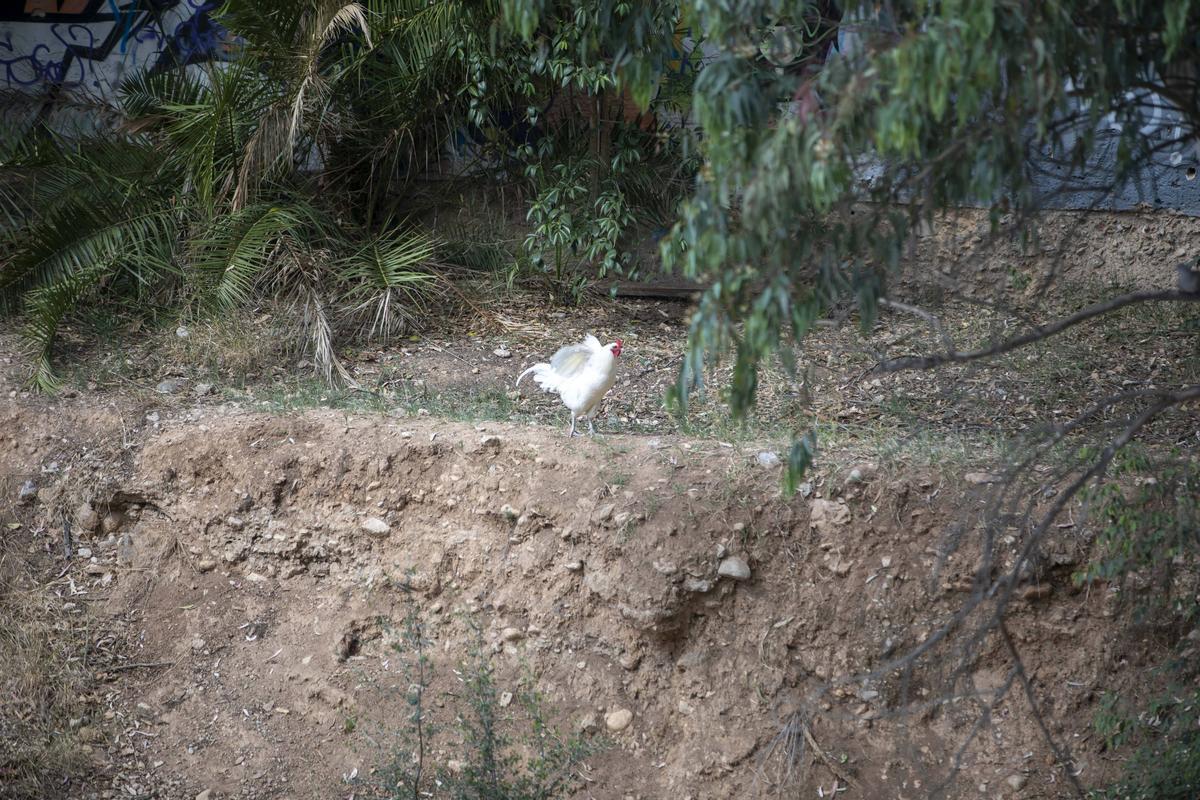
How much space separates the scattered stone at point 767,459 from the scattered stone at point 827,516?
0.27 metres

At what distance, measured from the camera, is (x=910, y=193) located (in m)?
3.24

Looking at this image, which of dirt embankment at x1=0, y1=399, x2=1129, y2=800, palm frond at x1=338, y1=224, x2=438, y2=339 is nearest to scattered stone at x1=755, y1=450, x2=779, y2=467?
dirt embankment at x1=0, y1=399, x2=1129, y2=800

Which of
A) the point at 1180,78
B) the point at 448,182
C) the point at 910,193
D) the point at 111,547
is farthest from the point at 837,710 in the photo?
the point at 448,182

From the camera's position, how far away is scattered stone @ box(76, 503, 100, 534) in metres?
5.89

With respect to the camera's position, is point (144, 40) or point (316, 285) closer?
point (316, 285)

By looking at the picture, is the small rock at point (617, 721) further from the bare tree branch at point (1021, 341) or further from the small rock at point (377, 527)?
the bare tree branch at point (1021, 341)

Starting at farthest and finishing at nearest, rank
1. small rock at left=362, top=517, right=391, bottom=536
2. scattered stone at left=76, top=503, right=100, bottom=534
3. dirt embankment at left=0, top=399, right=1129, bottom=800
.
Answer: scattered stone at left=76, top=503, right=100, bottom=534
small rock at left=362, top=517, right=391, bottom=536
dirt embankment at left=0, top=399, right=1129, bottom=800

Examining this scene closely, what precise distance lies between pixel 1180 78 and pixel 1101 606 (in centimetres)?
262

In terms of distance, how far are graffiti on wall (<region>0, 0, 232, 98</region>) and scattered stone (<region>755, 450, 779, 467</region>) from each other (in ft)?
19.4

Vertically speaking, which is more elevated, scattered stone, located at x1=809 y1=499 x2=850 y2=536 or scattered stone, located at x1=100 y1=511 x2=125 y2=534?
scattered stone, located at x1=809 y1=499 x2=850 y2=536

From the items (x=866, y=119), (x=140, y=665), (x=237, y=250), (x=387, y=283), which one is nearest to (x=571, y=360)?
(x=387, y=283)

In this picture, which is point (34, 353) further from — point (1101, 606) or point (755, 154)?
point (1101, 606)

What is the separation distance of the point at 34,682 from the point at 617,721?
2.95 m

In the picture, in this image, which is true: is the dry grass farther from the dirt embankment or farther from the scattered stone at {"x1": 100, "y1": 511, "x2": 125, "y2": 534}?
the scattered stone at {"x1": 100, "y1": 511, "x2": 125, "y2": 534}
